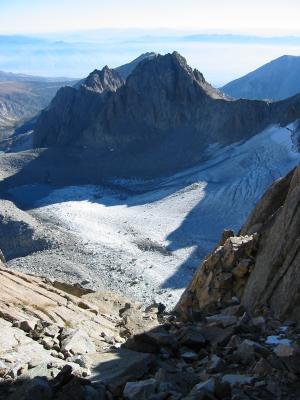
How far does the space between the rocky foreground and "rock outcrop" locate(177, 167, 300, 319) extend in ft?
0.15

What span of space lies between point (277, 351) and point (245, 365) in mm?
813

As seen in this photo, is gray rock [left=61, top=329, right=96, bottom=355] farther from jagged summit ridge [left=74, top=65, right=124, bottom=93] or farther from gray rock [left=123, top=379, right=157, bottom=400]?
jagged summit ridge [left=74, top=65, right=124, bottom=93]

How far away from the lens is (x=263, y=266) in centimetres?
1895

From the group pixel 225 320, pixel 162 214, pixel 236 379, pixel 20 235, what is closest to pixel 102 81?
pixel 162 214

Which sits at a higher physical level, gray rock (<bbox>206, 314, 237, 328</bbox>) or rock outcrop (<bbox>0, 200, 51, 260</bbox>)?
gray rock (<bbox>206, 314, 237, 328</bbox>)

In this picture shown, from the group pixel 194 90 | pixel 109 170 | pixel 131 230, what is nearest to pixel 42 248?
pixel 131 230

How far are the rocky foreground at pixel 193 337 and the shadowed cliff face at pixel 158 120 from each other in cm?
7969

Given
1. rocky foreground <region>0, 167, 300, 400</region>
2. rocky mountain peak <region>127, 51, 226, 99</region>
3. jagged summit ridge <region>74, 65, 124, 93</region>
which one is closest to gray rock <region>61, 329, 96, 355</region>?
rocky foreground <region>0, 167, 300, 400</region>

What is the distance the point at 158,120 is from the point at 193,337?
107 m

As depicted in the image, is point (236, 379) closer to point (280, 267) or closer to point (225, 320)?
point (225, 320)

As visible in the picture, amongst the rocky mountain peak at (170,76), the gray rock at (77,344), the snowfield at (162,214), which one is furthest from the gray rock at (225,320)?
the rocky mountain peak at (170,76)

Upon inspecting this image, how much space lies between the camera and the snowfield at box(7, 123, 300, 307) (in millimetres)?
53562

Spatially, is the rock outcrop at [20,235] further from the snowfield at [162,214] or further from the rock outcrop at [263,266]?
the rock outcrop at [263,266]

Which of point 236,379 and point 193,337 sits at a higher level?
point 236,379
